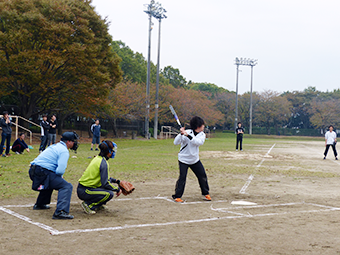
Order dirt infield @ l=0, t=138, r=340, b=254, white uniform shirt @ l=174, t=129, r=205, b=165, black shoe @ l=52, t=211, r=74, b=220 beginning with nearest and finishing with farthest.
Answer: dirt infield @ l=0, t=138, r=340, b=254 < black shoe @ l=52, t=211, r=74, b=220 < white uniform shirt @ l=174, t=129, r=205, b=165

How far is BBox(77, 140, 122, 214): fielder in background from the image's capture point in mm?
6289

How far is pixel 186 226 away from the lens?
18.3 feet

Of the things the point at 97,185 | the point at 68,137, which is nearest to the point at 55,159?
the point at 68,137

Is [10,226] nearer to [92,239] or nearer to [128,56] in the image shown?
[92,239]

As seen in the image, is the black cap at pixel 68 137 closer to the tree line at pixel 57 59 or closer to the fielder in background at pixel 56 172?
the fielder in background at pixel 56 172

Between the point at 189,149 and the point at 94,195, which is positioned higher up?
the point at 189,149

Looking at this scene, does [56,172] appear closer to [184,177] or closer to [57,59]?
[184,177]

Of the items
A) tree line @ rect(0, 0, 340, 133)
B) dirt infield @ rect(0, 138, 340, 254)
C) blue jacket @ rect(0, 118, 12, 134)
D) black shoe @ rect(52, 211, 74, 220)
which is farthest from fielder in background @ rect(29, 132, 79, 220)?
tree line @ rect(0, 0, 340, 133)

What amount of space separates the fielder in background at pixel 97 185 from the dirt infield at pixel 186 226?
0.22 m

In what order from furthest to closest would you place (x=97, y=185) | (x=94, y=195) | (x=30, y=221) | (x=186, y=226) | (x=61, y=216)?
(x=97, y=185) → (x=94, y=195) → (x=61, y=216) → (x=30, y=221) → (x=186, y=226)

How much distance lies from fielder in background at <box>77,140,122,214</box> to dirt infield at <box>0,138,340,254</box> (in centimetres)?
22

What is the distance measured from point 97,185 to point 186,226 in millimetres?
1799

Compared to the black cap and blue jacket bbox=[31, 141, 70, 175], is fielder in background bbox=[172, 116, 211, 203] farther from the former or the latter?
blue jacket bbox=[31, 141, 70, 175]

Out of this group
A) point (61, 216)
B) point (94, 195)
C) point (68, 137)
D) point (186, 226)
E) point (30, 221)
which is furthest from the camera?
point (94, 195)
